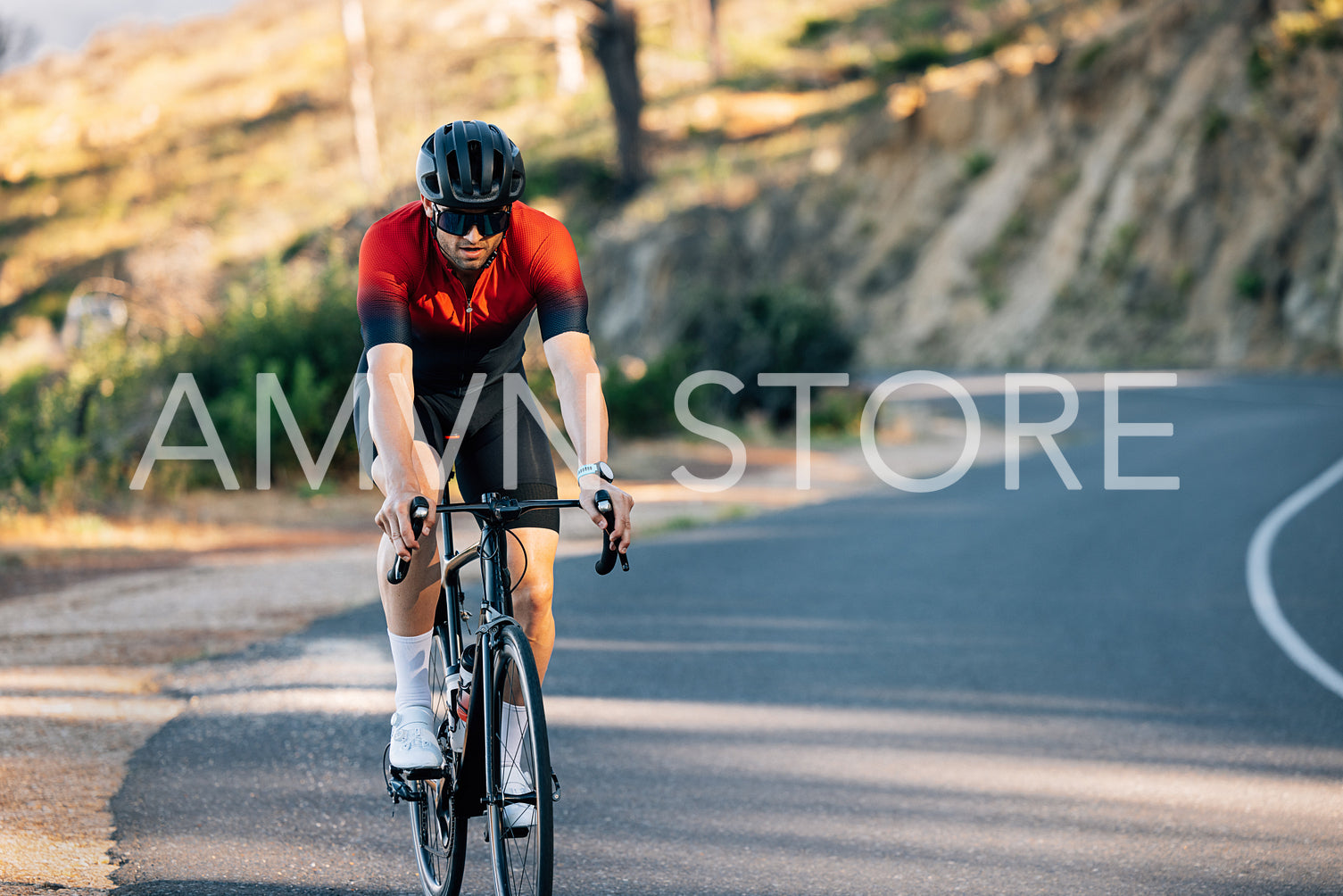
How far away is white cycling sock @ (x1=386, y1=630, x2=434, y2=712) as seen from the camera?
12.8 ft

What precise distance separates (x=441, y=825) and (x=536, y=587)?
775mm

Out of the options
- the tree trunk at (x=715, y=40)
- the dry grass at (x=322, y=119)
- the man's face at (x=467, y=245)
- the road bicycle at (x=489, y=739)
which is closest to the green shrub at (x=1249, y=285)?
A: the dry grass at (x=322, y=119)

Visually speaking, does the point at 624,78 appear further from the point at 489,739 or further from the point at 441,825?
the point at 489,739

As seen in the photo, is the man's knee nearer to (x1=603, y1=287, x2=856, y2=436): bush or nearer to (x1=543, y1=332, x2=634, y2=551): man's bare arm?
(x1=543, y1=332, x2=634, y2=551): man's bare arm

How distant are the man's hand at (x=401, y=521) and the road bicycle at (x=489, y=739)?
24 mm

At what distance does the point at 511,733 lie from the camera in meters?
3.48

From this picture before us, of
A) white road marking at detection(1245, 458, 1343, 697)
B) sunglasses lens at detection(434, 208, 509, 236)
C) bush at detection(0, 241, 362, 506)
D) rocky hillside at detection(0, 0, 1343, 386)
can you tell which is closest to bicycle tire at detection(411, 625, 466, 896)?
sunglasses lens at detection(434, 208, 509, 236)

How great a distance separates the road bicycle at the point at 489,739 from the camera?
3271mm

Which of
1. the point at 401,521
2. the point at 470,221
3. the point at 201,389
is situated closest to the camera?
the point at 401,521

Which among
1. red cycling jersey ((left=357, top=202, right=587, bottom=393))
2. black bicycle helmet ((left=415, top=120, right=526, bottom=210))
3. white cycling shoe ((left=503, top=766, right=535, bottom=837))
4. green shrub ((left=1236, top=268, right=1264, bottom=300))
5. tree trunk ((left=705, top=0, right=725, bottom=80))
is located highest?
tree trunk ((left=705, top=0, right=725, bottom=80))

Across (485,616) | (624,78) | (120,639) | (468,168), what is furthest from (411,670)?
(624,78)

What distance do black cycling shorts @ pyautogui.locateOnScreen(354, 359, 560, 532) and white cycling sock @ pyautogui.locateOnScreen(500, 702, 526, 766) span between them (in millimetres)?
543

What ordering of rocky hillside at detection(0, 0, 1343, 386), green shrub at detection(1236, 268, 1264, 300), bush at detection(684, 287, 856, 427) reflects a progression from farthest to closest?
1. green shrub at detection(1236, 268, 1264, 300)
2. rocky hillside at detection(0, 0, 1343, 386)
3. bush at detection(684, 287, 856, 427)

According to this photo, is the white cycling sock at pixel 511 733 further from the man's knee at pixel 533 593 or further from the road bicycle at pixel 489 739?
the man's knee at pixel 533 593
